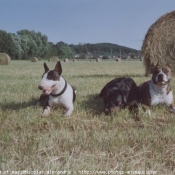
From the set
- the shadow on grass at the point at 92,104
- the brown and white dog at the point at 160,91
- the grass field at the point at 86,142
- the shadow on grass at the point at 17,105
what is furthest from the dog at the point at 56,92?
the brown and white dog at the point at 160,91

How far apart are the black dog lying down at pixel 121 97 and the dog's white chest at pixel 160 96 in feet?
1.12

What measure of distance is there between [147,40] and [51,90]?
7.31 m

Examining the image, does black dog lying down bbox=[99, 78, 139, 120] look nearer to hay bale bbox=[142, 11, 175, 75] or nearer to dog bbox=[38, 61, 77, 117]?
dog bbox=[38, 61, 77, 117]

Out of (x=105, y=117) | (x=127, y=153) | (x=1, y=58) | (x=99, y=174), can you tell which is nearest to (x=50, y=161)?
(x=99, y=174)

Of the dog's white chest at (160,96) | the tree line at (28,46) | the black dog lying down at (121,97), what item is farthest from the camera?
the tree line at (28,46)

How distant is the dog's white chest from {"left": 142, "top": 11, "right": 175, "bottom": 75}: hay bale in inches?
225

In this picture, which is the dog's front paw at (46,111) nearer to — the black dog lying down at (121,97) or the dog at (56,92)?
the dog at (56,92)

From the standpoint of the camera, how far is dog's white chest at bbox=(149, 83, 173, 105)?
17.8ft

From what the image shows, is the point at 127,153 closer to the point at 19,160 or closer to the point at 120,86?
the point at 19,160

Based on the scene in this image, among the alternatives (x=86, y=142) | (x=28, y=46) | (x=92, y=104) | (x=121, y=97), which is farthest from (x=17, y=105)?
(x=28, y=46)

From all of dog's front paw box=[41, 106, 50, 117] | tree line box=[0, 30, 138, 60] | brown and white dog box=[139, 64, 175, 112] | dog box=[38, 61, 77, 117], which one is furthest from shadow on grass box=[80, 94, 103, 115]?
tree line box=[0, 30, 138, 60]

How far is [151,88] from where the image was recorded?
221 inches

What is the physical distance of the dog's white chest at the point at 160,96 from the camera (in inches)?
213

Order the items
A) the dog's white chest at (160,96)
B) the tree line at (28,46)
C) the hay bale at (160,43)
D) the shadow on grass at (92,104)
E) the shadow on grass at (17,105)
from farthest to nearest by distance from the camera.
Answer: the tree line at (28,46) → the hay bale at (160,43) → the dog's white chest at (160,96) → the shadow on grass at (17,105) → the shadow on grass at (92,104)
